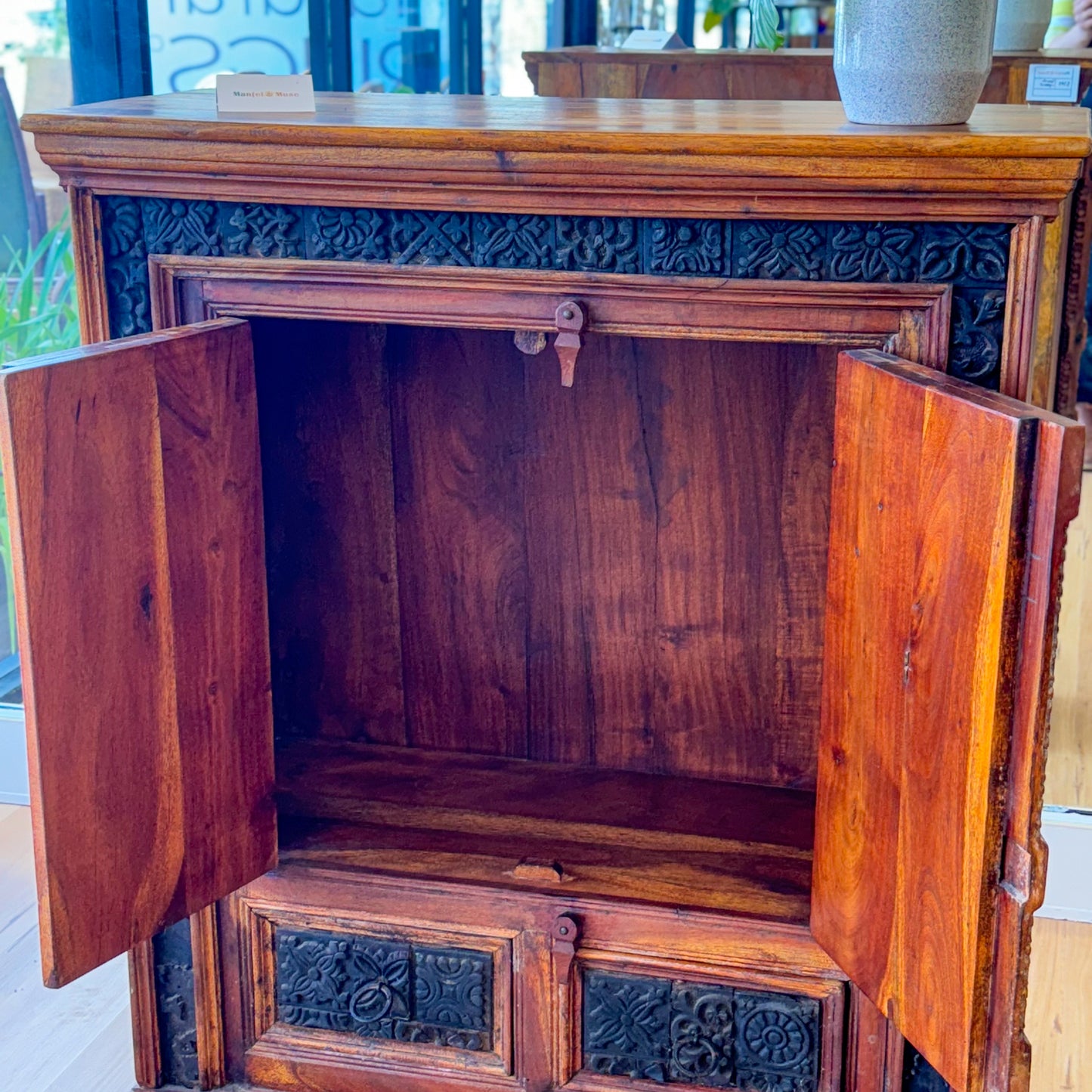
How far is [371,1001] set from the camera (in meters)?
1.79

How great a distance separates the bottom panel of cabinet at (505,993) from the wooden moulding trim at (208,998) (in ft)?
0.04

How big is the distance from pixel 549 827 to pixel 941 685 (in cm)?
69

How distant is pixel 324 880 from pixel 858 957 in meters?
0.65

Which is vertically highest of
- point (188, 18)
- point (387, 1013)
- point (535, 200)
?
point (188, 18)

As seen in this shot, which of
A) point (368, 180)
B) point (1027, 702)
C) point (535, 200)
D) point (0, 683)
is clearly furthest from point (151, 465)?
point (0, 683)

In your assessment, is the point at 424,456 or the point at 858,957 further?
the point at 424,456

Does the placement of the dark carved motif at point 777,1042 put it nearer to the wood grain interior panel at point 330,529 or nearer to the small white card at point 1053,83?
the wood grain interior panel at point 330,529

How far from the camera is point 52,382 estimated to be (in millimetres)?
1341

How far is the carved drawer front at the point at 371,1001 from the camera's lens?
1743 mm

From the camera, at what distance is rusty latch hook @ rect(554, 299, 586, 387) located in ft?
4.85

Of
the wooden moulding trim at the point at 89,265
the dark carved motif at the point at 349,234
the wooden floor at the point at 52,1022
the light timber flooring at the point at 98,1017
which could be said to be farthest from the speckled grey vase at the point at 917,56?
the wooden floor at the point at 52,1022

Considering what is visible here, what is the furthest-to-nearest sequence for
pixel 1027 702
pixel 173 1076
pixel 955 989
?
pixel 173 1076
pixel 955 989
pixel 1027 702

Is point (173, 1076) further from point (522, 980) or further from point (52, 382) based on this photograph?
point (52, 382)

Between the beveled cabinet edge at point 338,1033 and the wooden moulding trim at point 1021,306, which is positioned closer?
the wooden moulding trim at point 1021,306
